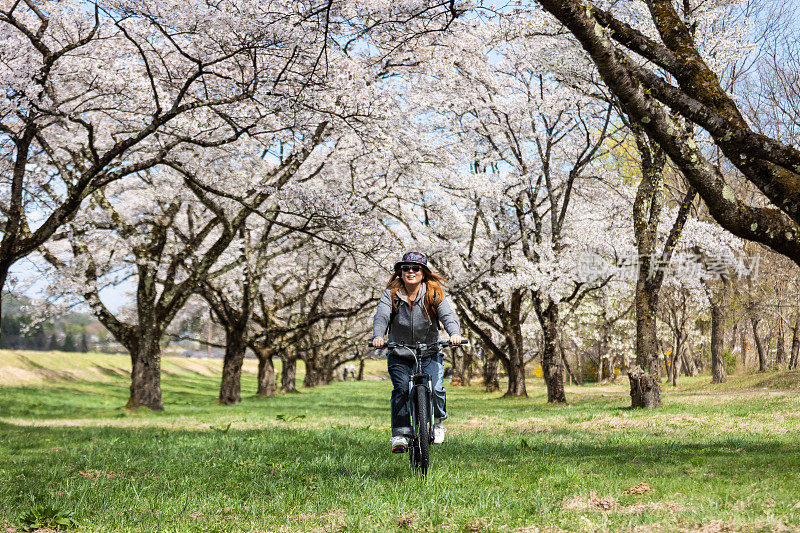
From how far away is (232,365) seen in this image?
26.2 meters

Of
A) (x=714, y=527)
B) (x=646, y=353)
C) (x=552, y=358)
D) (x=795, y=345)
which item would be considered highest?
(x=795, y=345)

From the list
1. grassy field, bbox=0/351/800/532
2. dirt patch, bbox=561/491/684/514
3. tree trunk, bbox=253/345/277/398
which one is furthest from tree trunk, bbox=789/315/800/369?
dirt patch, bbox=561/491/684/514

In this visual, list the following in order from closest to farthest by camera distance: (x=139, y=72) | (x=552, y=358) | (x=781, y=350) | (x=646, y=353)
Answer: (x=139, y=72)
(x=646, y=353)
(x=552, y=358)
(x=781, y=350)

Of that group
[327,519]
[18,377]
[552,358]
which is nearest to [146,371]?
[552,358]

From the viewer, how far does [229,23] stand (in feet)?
36.4

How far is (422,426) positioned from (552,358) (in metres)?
17.5

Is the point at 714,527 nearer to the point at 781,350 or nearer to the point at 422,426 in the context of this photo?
the point at 422,426

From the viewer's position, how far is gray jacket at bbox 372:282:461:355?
652 centimetres

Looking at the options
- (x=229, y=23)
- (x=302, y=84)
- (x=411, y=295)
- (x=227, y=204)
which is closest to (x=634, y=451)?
(x=411, y=295)

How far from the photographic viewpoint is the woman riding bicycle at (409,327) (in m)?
6.37

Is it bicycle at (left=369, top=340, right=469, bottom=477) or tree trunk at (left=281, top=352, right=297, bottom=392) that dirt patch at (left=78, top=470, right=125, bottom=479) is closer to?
bicycle at (left=369, top=340, right=469, bottom=477)

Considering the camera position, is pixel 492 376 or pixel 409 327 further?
pixel 492 376

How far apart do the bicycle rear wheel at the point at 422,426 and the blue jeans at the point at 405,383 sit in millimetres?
177

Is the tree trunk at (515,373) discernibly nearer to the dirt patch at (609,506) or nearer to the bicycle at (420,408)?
the bicycle at (420,408)
